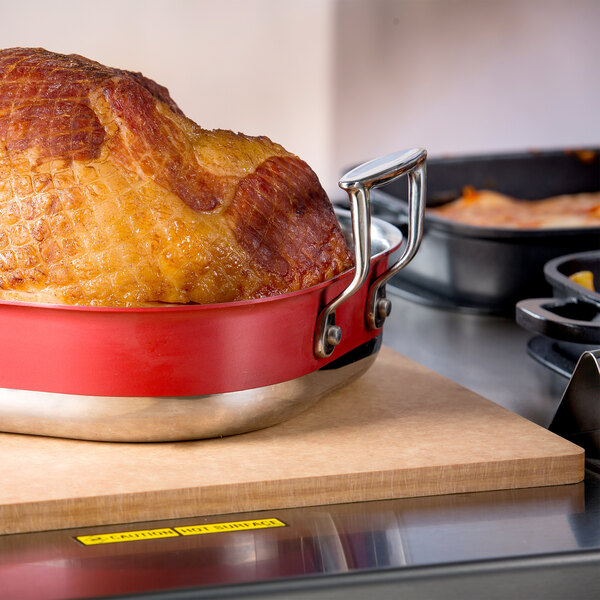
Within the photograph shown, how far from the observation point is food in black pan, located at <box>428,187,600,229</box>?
171 cm

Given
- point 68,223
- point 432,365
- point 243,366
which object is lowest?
point 432,365

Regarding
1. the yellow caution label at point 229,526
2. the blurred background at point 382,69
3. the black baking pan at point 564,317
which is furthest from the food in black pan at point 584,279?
the blurred background at point 382,69

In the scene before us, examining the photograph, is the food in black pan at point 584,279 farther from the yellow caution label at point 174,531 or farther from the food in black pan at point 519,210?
the yellow caution label at point 174,531

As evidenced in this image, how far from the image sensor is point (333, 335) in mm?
896

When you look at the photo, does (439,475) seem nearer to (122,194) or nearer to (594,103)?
(122,194)

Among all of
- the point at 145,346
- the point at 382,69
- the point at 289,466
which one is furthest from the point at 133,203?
the point at 382,69

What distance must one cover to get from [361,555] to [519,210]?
1.25 metres

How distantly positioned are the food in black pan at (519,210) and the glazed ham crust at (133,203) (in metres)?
0.80

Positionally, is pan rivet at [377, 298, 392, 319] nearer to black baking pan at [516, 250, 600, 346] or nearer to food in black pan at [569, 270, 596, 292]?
black baking pan at [516, 250, 600, 346]

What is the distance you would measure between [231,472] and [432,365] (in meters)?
0.47

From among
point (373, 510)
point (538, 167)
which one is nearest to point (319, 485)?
point (373, 510)

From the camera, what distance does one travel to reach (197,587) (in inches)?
25.4

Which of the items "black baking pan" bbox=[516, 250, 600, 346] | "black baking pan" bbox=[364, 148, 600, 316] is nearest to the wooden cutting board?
"black baking pan" bbox=[516, 250, 600, 346]

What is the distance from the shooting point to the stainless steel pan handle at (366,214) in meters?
0.85
